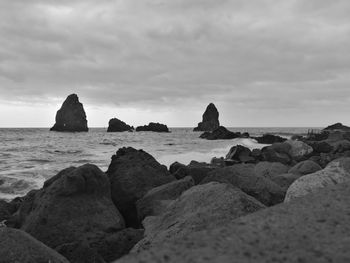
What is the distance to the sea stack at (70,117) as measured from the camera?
106062mm

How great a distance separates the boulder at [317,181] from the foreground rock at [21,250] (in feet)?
9.94

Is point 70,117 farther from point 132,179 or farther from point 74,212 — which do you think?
point 74,212

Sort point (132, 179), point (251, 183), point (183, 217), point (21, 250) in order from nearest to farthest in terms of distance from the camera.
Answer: point (21, 250), point (183, 217), point (251, 183), point (132, 179)

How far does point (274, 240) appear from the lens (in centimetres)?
175

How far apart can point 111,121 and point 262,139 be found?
226ft

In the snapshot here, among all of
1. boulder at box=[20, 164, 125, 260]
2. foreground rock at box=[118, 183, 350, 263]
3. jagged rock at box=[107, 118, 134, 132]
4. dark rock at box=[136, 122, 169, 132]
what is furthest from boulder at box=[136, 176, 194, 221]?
jagged rock at box=[107, 118, 134, 132]

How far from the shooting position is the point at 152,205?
288 inches

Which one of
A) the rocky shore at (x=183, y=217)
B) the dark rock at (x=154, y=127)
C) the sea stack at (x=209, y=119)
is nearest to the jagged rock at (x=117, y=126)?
the dark rock at (x=154, y=127)

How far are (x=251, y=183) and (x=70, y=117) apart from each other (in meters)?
103

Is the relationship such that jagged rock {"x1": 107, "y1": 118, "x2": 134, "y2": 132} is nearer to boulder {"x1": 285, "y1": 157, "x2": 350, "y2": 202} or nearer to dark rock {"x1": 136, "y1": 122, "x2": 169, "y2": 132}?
dark rock {"x1": 136, "y1": 122, "x2": 169, "y2": 132}

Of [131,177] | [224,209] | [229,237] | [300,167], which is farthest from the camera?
[300,167]

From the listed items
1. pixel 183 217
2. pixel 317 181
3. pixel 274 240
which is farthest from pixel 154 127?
pixel 274 240

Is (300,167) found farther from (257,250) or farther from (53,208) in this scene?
(257,250)

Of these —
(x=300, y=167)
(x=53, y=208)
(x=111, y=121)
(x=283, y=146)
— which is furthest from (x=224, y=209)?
(x=111, y=121)
